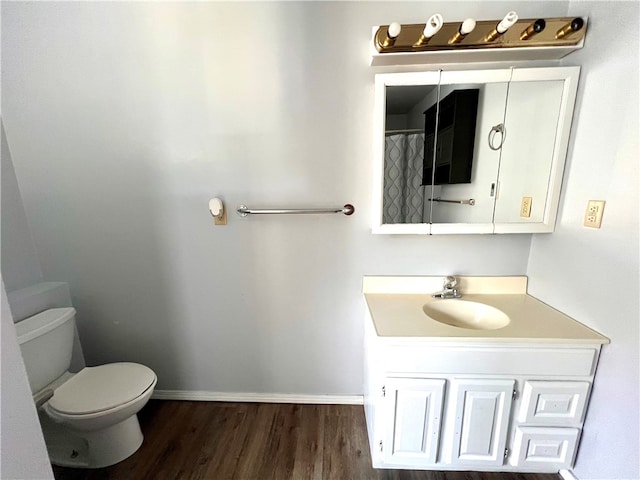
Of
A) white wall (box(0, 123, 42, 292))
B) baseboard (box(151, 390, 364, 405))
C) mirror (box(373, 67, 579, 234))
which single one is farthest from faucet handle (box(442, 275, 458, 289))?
white wall (box(0, 123, 42, 292))

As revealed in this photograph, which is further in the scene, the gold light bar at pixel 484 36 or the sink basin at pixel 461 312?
the sink basin at pixel 461 312

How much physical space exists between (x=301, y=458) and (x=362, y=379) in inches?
21.6

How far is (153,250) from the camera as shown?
62.9 inches

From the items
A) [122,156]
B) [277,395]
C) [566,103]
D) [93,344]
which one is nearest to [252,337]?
[277,395]

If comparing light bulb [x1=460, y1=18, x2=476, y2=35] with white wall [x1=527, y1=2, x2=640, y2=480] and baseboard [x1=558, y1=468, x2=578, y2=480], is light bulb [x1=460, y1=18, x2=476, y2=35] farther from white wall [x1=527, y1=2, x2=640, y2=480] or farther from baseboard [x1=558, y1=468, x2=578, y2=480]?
baseboard [x1=558, y1=468, x2=578, y2=480]

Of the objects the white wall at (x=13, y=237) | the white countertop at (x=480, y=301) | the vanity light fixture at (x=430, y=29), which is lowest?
the white countertop at (x=480, y=301)

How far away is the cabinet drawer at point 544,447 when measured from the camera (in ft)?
3.86

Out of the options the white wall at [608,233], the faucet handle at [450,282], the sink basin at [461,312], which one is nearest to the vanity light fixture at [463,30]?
the white wall at [608,233]

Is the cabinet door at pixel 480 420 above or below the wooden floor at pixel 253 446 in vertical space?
above

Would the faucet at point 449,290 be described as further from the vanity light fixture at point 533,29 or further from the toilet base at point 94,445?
the toilet base at point 94,445

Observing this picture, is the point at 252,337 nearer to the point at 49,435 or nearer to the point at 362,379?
the point at 362,379

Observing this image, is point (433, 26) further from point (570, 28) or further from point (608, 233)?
point (608, 233)

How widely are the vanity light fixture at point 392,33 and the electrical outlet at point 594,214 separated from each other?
1.12 metres

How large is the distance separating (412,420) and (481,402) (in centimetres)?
31
